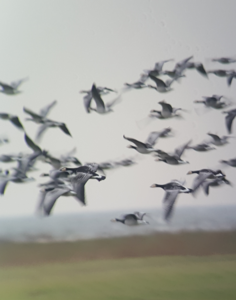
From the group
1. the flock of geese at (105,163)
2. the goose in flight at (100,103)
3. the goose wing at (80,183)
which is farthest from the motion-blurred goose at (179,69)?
the goose wing at (80,183)

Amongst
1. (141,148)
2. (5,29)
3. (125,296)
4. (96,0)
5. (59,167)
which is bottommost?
(125,296)

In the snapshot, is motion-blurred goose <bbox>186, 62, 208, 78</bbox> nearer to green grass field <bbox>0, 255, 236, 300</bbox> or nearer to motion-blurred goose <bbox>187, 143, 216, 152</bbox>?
motion-blurred goose <bbox>187, 143, 216, 152</bbox>

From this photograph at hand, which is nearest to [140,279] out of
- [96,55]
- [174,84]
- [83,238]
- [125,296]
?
[125,296]

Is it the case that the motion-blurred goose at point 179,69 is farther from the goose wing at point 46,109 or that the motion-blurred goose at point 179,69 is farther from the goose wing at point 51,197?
the goose wing at point 51,197

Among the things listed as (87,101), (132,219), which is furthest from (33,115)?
(132,219)

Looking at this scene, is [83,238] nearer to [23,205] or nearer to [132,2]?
[23,205]

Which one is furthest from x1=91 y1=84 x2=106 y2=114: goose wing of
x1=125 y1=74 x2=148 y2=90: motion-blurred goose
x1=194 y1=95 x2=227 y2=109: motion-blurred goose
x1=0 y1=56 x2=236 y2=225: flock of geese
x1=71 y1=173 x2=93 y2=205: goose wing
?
x1=194 y1=95 x2=227 y2=109: motion-blurred goose

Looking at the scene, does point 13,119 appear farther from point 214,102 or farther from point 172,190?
point 214,102
